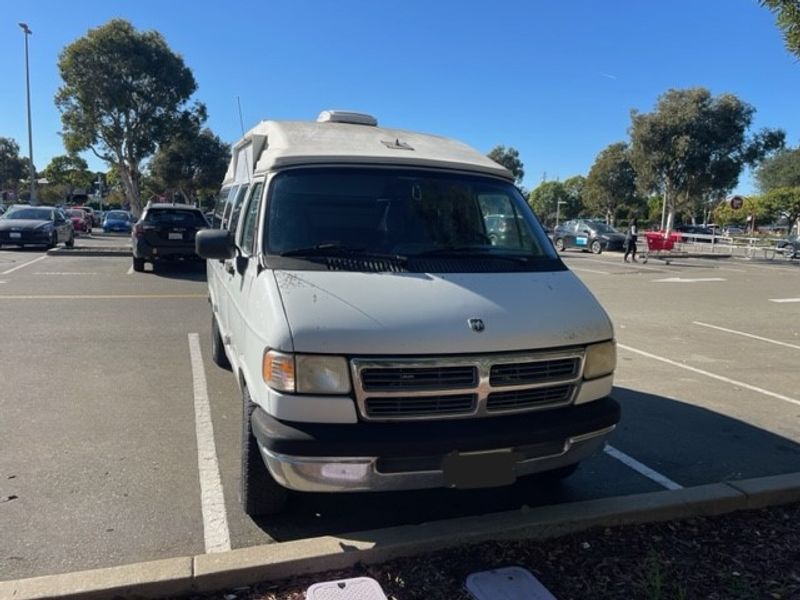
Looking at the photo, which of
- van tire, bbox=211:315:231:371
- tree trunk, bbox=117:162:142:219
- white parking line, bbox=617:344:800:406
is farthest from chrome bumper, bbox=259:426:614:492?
tree trunk, bbox=117:162:142:219

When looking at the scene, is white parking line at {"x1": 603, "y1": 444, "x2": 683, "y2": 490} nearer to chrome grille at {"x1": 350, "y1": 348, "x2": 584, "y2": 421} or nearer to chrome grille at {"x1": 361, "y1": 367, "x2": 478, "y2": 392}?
chrome grille at {"x1": 350, "y1": 348, "x2": 584, "y2": 421}

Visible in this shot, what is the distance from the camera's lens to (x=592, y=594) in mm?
2971

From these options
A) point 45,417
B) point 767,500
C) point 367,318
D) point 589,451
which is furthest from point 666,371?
point 45,417

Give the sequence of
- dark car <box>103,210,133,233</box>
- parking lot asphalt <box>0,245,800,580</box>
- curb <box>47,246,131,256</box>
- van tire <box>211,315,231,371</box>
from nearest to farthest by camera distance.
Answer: parking lot asphalt <box>0,245,800,580</box>, van tire <box>211,315,231,371</box>, curb <box>47,246,131,256</box>, dark car <box>103,210,133,233</box>

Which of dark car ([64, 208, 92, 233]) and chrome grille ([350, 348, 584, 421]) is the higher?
dark car ([64, 208, 92, 233])

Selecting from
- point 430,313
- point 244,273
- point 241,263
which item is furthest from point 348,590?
point 241,263

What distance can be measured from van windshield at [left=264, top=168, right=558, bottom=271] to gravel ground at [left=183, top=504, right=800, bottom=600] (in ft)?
5.71

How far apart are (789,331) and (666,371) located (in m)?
4.57

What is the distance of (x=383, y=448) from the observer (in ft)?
9.73

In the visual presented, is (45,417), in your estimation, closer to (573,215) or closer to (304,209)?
(304,209)

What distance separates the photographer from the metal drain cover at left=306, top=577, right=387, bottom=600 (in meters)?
2.88

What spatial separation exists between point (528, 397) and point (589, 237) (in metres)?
29.6

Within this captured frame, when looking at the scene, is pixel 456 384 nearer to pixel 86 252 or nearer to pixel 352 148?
pixel 352 148

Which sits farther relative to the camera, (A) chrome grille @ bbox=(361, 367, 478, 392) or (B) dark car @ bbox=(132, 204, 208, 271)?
(B) dark car @ bbox=(132, 204, 208, 271)
